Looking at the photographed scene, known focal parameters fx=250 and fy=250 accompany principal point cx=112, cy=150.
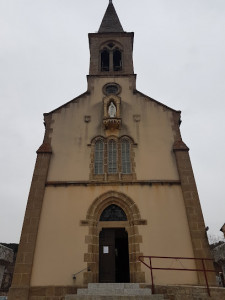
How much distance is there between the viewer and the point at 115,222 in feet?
37.0

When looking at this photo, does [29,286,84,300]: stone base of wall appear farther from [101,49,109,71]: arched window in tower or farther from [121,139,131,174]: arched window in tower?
[101,49,109,71]: arched window in tower

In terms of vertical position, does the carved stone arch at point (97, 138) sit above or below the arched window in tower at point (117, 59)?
below

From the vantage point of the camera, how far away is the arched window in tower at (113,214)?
11.4 meters

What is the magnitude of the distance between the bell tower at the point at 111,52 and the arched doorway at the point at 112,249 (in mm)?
10167

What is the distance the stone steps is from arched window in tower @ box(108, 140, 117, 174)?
527 cm

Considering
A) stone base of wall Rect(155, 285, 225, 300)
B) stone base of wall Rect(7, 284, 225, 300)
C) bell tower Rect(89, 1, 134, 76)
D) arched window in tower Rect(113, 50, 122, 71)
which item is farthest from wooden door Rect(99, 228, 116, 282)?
arched window in tower Rect(113, 50, 122, 71)

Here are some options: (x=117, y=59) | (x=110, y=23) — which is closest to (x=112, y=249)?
(x=117, y=59)

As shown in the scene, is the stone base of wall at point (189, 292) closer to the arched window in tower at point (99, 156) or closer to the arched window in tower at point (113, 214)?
the arched window in tower at point (113, 214)

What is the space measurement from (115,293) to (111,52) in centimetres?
1609

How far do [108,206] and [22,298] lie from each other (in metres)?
4.87

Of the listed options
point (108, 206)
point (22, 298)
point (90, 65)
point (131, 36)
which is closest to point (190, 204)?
point (108, 206)

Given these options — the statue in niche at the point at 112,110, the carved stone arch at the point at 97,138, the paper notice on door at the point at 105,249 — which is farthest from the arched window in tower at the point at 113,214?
the statue in niche at the point at 112,110

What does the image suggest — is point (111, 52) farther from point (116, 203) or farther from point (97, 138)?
point (116, 203)

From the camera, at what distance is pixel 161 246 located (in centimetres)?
1035
